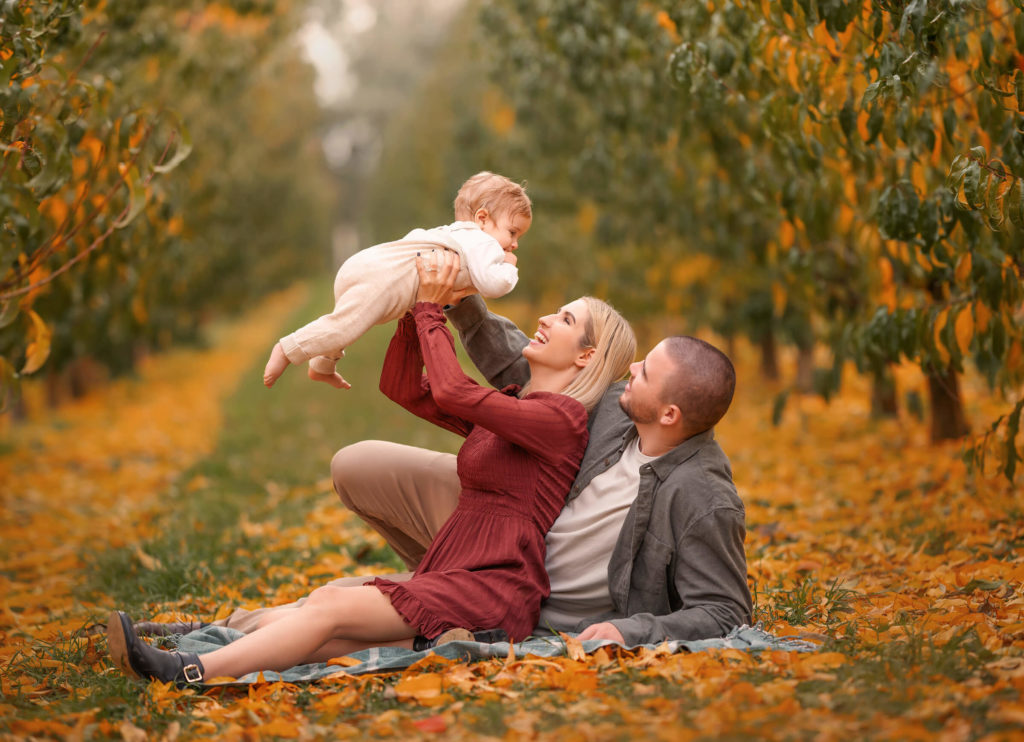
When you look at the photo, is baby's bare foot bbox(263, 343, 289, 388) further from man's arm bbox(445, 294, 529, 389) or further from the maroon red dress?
man's arm bbox(445, 294, 529, 389)

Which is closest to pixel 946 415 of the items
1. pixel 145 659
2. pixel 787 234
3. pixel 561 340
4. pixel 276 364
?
pixel 787 234

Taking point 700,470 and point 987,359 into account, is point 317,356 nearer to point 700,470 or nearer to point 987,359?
point 700,470

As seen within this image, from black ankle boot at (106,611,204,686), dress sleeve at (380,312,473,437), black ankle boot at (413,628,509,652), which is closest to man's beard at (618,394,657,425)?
dress sleeve at (380,312,473,437)

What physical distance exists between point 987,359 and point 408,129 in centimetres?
2943

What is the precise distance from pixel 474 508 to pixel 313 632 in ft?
2.28

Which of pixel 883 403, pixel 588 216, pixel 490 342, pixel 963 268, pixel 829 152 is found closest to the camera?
pixel 490 342

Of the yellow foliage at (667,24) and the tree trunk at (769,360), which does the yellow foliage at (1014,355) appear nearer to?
the yellow foliage at (667,24)

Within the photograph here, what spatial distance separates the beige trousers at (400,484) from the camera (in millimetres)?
3910

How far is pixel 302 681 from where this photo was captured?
332 centimetres

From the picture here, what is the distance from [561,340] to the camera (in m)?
3.64

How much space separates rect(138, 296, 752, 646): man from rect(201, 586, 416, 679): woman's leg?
14.9 inches

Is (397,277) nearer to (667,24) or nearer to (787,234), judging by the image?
(787,234)

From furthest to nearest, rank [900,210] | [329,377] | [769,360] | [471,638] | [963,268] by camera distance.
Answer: [769,360] < [963,268] < [900,210] < [329,377] < [471,638]

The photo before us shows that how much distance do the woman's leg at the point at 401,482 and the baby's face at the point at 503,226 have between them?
0.83m
